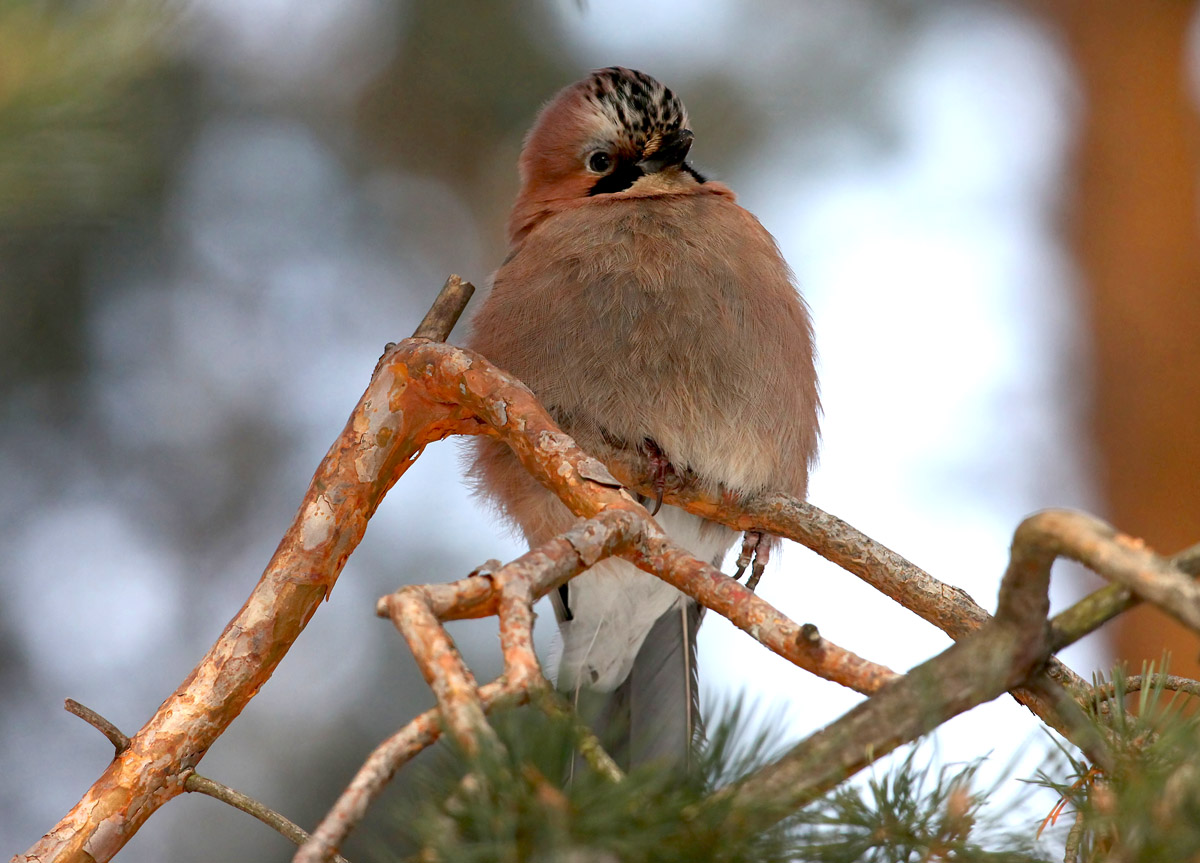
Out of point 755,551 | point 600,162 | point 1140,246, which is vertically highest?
point 1140,246

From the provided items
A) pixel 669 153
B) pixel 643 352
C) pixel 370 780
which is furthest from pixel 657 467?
pixel 370 780

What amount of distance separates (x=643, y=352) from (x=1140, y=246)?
332cm

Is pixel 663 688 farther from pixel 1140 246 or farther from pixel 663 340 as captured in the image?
pixel 1140 246

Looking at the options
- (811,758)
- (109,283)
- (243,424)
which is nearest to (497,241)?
(243,424)

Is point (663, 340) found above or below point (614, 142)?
below

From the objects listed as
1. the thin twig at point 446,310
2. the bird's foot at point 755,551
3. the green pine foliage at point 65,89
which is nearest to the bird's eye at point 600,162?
the thin twig at point 446,310

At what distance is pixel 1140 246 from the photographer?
15.8 ft

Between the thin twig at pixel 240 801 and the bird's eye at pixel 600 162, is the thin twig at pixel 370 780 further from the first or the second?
the bird's eye at pixel 600 162

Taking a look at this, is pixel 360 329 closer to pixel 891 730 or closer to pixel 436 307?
pixel 436 307

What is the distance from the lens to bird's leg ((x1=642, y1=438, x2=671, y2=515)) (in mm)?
2299

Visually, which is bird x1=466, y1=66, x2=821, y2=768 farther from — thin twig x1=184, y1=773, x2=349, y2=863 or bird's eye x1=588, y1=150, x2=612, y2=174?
thin twig x1=184, y1=773, x2=349, y2=863

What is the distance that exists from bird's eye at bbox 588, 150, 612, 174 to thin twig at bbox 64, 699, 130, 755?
5.65 feet

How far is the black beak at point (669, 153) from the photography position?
2779 mm

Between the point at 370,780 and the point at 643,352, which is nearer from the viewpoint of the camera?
the point at 370,780
